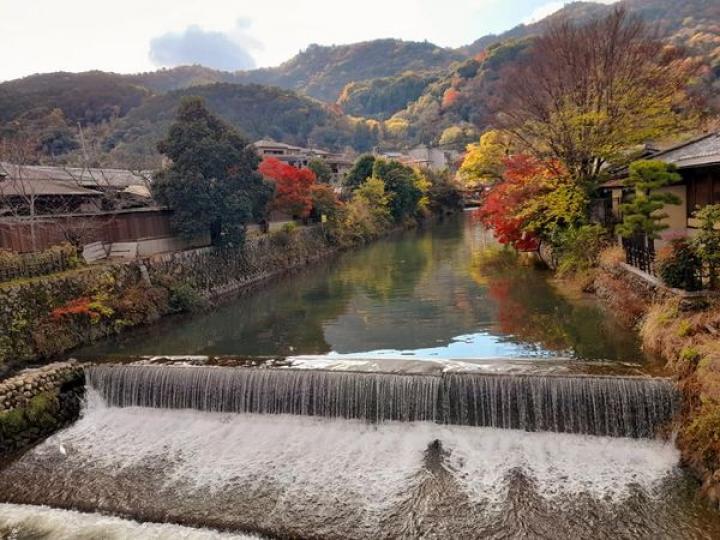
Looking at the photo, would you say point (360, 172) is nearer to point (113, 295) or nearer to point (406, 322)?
point (113, 295)

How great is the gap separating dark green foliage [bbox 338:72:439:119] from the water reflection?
123 meters

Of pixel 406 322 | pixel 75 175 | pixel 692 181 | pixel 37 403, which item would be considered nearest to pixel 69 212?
pixel 75 175

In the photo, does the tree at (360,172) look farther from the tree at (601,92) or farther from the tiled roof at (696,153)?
the tiled roof at (696,153)

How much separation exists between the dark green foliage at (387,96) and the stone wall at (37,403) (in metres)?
137

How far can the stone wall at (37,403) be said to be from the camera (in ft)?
37.9

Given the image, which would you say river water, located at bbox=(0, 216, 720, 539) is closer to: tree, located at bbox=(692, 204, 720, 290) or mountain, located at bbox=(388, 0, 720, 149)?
tree, located at bbox=(692, 204, 720, 290)

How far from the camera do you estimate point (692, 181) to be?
15.6m

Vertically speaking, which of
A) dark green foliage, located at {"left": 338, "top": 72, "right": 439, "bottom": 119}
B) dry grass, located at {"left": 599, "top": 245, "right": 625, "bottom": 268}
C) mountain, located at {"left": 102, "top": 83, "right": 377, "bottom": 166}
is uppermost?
dark green foliage, located at {"left": 338, "top": 72, "right": 439, "bottom": 119}

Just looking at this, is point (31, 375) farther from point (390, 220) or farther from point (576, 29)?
point (390, 220)

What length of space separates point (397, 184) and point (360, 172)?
4.07m

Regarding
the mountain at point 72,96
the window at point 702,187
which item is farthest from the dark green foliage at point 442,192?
the window at point 702,187

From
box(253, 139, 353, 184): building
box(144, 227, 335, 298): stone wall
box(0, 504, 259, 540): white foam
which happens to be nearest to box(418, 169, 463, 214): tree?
box(253, 139, 353, 184): building

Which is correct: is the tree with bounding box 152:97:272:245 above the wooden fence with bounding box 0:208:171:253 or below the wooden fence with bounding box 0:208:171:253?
above

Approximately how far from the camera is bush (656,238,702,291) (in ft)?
39.1
